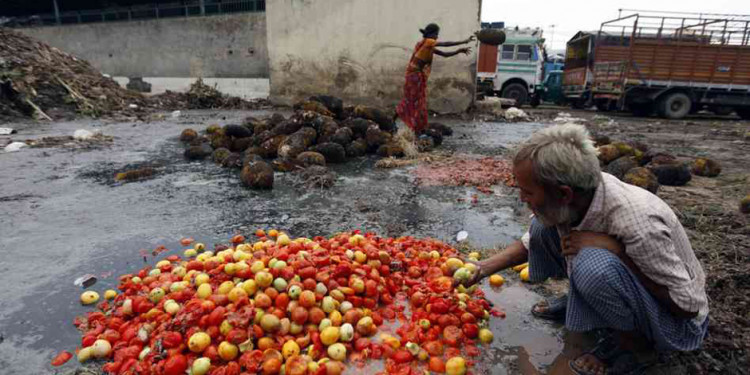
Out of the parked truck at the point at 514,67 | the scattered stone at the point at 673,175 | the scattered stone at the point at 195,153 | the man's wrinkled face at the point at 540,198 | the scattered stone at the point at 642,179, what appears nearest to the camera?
the man's wrinkled face at the point at 540,198

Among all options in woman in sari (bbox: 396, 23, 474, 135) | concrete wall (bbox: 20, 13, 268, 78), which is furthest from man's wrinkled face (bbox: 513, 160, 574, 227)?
concrete wall (bbox: 20, 13, 268, 78)

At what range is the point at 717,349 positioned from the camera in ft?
7.18

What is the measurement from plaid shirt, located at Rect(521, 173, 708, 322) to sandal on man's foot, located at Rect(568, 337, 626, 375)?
0.41 m

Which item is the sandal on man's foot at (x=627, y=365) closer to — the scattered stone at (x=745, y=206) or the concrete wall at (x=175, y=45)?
the scattered stone at (x=745, y=206)

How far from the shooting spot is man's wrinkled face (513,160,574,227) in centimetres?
184

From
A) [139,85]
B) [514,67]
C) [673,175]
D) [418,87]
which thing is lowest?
[673,175]

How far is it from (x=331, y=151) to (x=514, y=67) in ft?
52.5

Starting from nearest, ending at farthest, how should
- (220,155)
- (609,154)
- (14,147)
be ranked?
(609,154)
(220,155)
(14,147)

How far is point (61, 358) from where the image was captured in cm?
211

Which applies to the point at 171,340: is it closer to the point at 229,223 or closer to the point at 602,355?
the point at 229,223

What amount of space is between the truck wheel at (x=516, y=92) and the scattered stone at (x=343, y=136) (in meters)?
14.9

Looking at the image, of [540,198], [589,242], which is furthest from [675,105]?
[540,198]

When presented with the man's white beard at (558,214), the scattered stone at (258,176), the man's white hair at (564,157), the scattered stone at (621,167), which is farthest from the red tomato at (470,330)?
the scattered stone at (621,167)

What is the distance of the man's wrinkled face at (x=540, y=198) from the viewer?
1.84 metres
